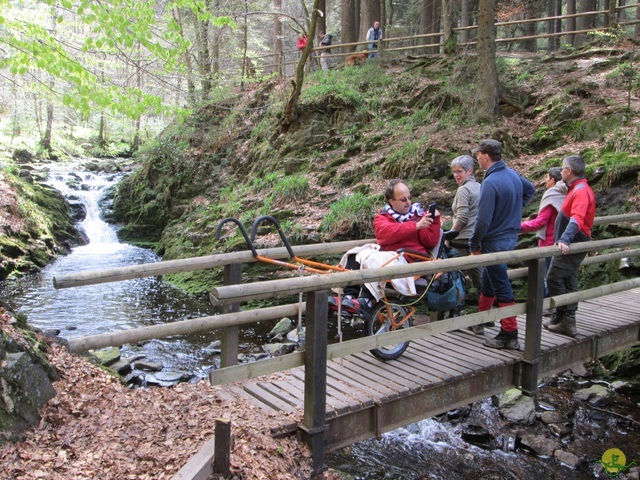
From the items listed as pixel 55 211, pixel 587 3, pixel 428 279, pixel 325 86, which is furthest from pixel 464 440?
pixel 587 3

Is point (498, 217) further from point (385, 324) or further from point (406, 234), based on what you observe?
point (385, 324)

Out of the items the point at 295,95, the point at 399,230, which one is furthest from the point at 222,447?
the point at 295,95

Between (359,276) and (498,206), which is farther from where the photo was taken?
(498,206)

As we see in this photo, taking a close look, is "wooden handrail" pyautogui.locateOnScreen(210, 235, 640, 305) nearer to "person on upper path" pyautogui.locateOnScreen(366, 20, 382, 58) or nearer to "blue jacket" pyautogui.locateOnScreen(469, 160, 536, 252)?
"blue jacket" pyautogui.locateOnScreen(469, 160, 536, 252)

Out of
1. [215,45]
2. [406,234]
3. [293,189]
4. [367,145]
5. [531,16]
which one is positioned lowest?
[406,234]

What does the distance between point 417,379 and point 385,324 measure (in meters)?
0.75

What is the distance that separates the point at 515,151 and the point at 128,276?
11457 millimetres

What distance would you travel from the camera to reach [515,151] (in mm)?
13320

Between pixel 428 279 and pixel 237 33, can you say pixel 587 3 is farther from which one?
pixel 428 279

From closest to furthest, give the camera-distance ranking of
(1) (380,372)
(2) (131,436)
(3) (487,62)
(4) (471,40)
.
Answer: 1. (2) (131,436)
2. (1) (380,372)
3. (3) (487,62)
4. (4) (471,40)

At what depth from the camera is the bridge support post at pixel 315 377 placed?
3.88m

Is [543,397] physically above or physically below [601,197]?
below

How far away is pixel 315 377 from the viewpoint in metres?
3.93

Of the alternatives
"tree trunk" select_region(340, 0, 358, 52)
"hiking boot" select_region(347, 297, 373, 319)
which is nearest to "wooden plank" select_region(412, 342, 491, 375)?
"hiking boot" select_region(347, 297, 373, 319)
